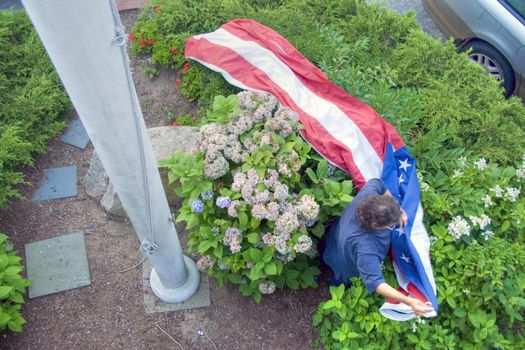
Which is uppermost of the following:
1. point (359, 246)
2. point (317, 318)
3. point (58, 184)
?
point (359, 246)

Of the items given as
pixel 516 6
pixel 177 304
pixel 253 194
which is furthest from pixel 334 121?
pixel 516 6

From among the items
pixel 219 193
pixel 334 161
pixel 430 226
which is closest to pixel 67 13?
pixel 219 193

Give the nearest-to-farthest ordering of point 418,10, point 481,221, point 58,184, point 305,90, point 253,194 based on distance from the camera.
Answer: point 253,194
point 481,221
point 305,90
point 58,184
point 418,10

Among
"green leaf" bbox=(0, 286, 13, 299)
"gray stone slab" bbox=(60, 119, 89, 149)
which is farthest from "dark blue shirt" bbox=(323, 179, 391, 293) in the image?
"gray stone slab" bbox=(60, 119, 89, 149)

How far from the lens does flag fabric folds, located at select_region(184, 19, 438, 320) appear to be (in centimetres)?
321

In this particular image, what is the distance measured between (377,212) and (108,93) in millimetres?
1673

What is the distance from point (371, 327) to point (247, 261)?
95 centimetres

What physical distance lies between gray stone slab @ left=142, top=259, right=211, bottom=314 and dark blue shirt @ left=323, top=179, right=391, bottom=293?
3.47 feet

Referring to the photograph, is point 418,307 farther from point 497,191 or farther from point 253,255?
point 497,191

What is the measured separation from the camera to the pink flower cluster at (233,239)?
9.94 ft

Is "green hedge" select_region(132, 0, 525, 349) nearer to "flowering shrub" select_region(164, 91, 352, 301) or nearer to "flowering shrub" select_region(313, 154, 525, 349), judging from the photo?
"flowering shrub" select_region(313, 154, 525, 349)

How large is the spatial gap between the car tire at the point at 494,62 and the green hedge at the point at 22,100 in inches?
180

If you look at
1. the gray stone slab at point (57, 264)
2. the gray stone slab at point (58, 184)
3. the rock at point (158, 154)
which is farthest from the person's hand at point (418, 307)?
the gray stone slab at point (58, 184)

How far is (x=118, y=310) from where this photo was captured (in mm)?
3564
